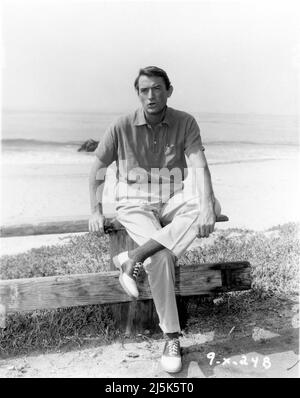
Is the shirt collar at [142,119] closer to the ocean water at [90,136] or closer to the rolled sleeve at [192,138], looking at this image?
the rolled sleeve at [192,138]

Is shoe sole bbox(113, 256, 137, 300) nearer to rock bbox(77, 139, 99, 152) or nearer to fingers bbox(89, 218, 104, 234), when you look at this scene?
fingers bbox(89, 218, 104, 234)

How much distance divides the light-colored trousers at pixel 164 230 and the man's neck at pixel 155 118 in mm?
490

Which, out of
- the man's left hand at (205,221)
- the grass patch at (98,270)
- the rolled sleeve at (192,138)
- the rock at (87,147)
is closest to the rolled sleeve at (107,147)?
the rolled sleeve at (192,138)

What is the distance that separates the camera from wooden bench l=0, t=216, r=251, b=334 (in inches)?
127

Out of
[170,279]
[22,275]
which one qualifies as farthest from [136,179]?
[22,275]

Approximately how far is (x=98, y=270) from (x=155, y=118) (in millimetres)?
1716

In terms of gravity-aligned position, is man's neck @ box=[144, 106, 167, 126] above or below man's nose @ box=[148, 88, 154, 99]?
below

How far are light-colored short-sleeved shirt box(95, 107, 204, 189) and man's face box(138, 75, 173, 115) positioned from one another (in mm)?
77

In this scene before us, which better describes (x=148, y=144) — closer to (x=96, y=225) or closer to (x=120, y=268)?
(x=96, y=225)

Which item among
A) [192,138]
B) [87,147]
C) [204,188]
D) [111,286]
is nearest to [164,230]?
[204,188]

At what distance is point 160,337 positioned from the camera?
352 cm

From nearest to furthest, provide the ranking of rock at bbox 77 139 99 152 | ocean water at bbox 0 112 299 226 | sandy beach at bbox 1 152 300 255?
1. sandy beach at bbox 1 152 300 255
2. ocean water at bbox 0 112 299 226
3. rock at bbox 77 139 99 152

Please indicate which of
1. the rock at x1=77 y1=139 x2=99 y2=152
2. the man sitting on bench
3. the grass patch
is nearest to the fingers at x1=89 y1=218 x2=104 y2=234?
the man sitting on bench

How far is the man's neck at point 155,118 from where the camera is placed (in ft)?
11.1
